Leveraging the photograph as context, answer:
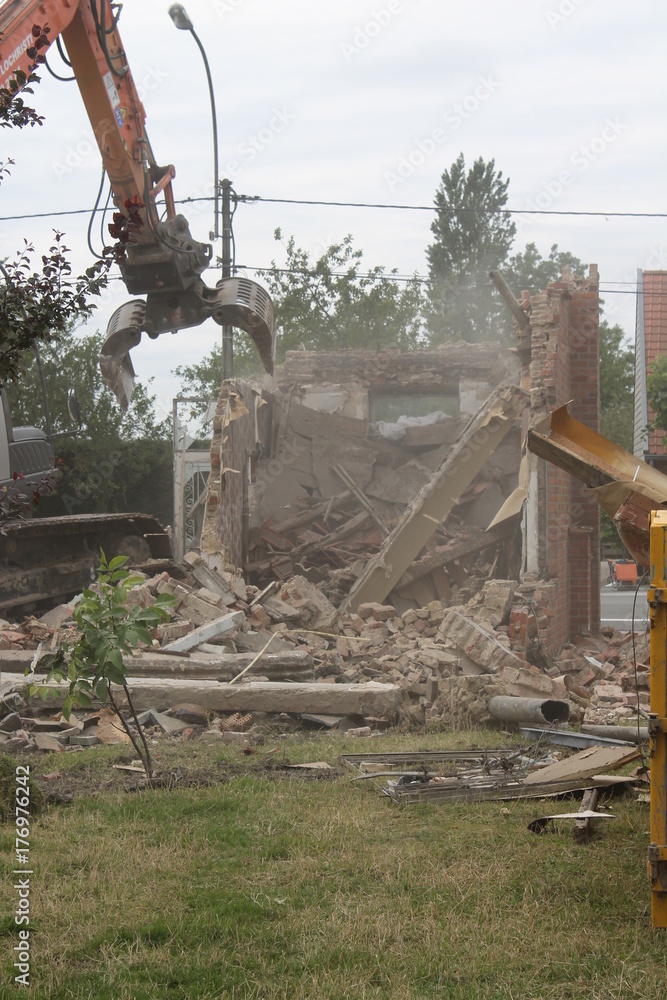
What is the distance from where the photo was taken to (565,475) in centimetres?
1206

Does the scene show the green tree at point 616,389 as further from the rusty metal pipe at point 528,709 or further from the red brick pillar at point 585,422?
the rusty metal pipe at point 528,709

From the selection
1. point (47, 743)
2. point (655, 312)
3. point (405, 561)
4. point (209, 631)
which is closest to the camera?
point (47, 743)

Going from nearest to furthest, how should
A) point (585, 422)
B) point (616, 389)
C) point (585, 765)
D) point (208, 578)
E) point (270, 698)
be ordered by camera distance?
point (585, 765) < point (270, 698) < point (208, 578) < point (585, 422) < point (616, 389)

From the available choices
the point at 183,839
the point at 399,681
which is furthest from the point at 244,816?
the point at 399,681

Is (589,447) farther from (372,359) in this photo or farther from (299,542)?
(372,359)

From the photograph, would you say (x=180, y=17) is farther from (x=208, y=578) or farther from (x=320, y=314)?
(x=320, y=314)

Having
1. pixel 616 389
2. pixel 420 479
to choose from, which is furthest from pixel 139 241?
pixel 616 389

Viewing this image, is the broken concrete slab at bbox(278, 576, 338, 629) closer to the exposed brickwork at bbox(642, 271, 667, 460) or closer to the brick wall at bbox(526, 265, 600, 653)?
the brick wall at bbox(526, 265, 600, 653)

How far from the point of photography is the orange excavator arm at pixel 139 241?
314 inches

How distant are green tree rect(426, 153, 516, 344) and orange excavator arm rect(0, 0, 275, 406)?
1575 inches

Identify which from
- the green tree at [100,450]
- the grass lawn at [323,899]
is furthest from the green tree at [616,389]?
the grass lawn at [323,899]

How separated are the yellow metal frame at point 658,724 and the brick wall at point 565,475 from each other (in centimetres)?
730

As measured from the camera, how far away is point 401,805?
538 centimetres

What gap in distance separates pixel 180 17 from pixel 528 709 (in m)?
10.4
